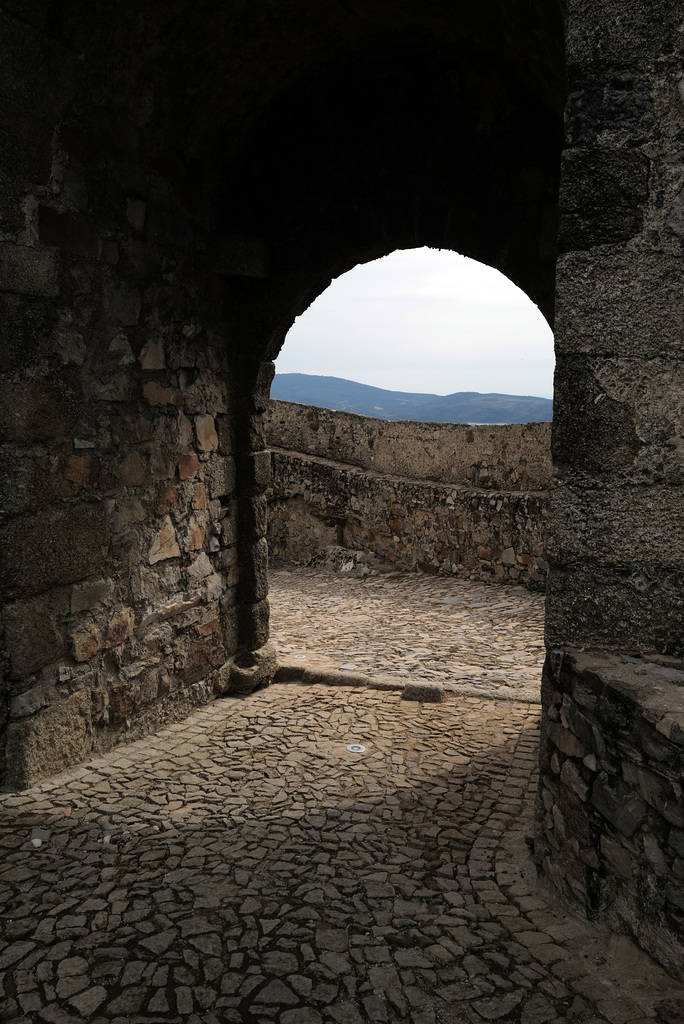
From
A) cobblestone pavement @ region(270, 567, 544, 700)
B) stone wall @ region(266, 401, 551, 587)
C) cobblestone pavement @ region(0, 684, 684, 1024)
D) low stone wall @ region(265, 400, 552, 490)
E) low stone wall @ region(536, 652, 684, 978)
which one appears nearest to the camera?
low stone wall @ region(536, 652, 684, 978)

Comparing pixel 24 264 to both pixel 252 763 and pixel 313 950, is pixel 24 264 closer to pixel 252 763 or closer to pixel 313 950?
pixel 252 763

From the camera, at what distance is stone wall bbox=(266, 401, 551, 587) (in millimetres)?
8742

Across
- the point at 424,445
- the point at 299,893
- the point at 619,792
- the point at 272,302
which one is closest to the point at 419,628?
the point at 272,302

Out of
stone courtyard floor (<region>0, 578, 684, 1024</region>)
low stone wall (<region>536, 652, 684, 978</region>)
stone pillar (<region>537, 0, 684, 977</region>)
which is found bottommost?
stone courtyard floor (<region>0, 578, 684, 1024</region>)

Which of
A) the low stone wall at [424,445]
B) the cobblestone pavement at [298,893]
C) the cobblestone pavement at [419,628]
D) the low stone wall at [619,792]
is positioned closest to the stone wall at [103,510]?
the cobblestone pavement at [298,893]

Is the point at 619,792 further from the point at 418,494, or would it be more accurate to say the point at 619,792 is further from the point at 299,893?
the point at 418,494

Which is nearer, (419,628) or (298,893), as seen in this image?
(298,893)

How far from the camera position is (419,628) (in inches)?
283

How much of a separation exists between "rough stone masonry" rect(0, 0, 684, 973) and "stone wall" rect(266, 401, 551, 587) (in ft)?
14.1

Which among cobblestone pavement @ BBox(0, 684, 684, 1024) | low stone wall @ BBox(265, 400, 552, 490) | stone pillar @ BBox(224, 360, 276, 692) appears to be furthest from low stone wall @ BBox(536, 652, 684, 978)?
low stone wall @ BBox(265, 400, 552, 490)

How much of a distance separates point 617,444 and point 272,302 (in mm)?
2943

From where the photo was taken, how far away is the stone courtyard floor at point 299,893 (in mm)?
2215

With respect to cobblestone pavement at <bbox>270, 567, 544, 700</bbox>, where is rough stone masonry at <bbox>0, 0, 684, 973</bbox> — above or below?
above

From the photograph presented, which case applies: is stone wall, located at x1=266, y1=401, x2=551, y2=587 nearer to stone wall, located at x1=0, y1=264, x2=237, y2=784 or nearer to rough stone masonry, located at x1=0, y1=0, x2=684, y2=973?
rough stone masonry, located at x1=0, y1=0, x2=684, y2=973
